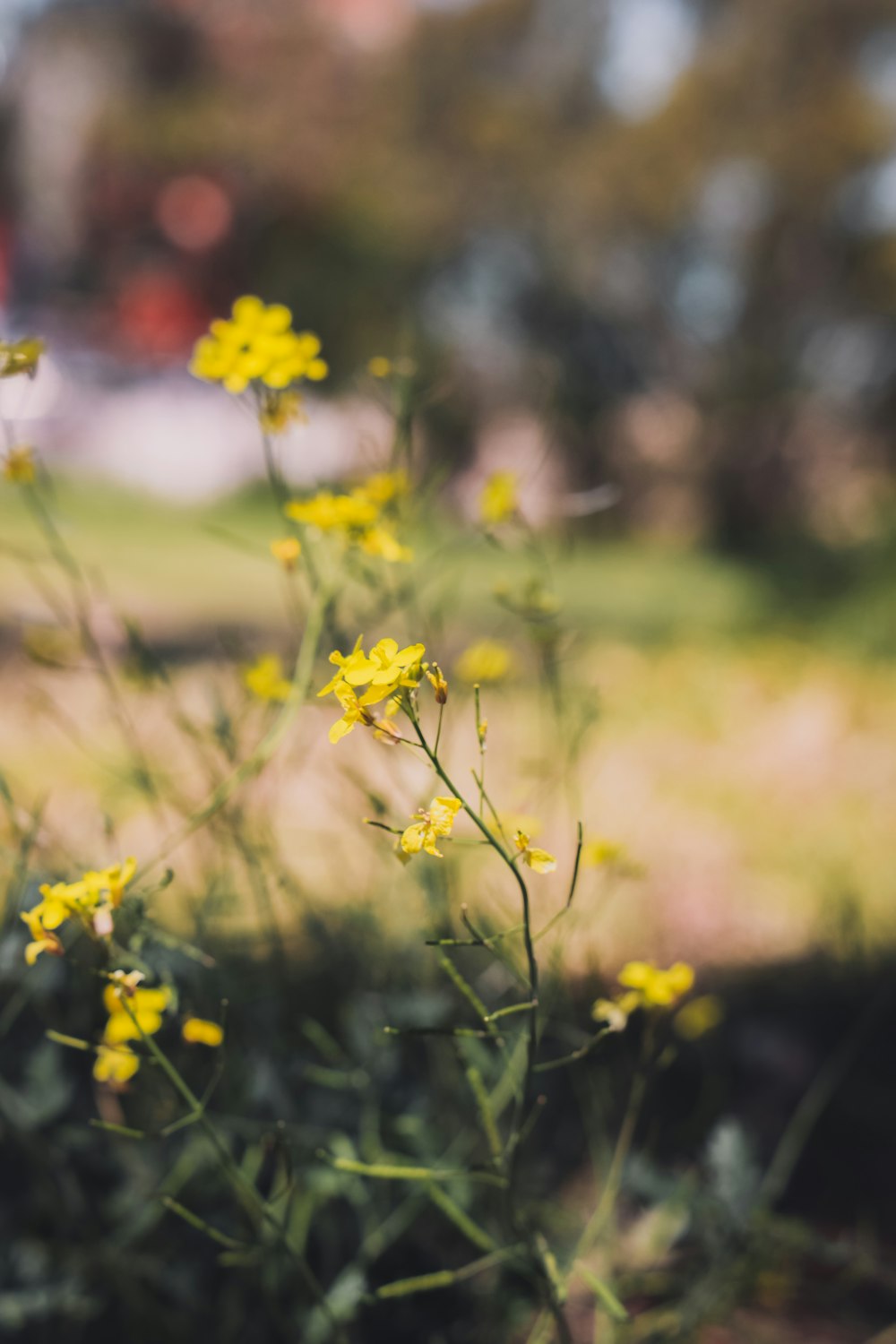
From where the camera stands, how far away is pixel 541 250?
7488 millimetres

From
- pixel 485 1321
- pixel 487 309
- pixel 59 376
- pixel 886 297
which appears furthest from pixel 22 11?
pixel 485 1321

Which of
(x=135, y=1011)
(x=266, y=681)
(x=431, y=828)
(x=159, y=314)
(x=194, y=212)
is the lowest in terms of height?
(x=135, y=1011)

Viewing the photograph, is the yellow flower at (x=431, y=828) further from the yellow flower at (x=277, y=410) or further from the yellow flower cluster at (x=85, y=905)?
the yellow flower at (x=277, y=410)

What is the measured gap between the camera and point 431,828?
0.57 metres

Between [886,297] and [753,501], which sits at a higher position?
[886,297]

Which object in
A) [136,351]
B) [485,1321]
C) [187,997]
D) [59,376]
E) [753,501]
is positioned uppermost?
[136,351]

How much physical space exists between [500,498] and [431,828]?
0.48m

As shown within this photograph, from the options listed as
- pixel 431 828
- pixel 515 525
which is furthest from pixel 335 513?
pixel 431 828

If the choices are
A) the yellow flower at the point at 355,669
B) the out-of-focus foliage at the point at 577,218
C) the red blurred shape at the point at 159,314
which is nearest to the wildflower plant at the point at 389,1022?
the yellow flower at the point at 355,669

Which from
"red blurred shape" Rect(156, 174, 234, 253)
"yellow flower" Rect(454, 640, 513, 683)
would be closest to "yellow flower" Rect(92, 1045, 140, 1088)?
Result: "yellow flower" Rect(454, 640, 513, 683)

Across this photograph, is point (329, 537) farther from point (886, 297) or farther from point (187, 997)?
point (886, 297)

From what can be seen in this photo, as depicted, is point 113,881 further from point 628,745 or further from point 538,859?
point 628,745

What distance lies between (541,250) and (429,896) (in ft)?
23.8

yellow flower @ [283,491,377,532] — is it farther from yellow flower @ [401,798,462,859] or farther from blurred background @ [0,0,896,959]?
blurred background @ [0,0,896,959]
